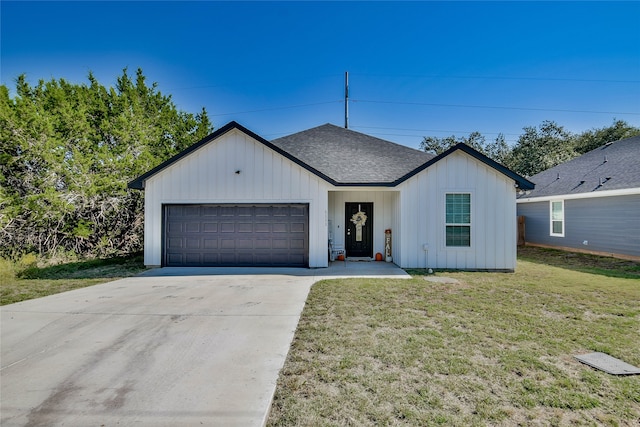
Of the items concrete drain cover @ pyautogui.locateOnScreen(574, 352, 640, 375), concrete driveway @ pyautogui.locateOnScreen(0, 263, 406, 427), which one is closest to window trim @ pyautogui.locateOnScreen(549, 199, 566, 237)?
concrete drain cover @ pyautogui.locateOnScreen(574, 352, 640, 375)

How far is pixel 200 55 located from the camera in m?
18.1

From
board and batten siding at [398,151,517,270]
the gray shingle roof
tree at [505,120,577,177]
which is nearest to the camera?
board and batten siding at [398,151,517,270]

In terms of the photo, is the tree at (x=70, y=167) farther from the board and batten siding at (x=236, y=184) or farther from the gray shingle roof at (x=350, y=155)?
the gray shingle roof at (x=350, y=155)

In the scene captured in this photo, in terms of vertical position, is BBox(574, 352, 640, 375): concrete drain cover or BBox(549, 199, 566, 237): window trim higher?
BBox(549, 199, 566, 237): window trim

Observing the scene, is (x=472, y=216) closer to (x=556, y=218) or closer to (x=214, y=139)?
(x=556, y=218)

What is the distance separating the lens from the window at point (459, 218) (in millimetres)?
9898

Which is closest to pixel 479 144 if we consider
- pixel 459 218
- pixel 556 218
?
pixel 556 218

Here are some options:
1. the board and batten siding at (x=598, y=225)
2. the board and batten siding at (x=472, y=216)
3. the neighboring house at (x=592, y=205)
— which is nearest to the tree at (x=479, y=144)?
the neighboring house at (x=592, y=205)

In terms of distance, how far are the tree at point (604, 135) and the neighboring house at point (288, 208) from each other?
30877mm

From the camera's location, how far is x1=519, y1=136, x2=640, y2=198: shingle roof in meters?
12.3

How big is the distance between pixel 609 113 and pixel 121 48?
40.6 m

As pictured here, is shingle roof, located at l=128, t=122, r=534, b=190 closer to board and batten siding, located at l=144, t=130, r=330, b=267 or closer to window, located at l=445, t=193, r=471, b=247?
board and batten siding, located at l=144, t=130, r=330, b=267

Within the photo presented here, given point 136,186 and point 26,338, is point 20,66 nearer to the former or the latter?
point 136,186

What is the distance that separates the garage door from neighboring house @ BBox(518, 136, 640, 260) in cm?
1162
